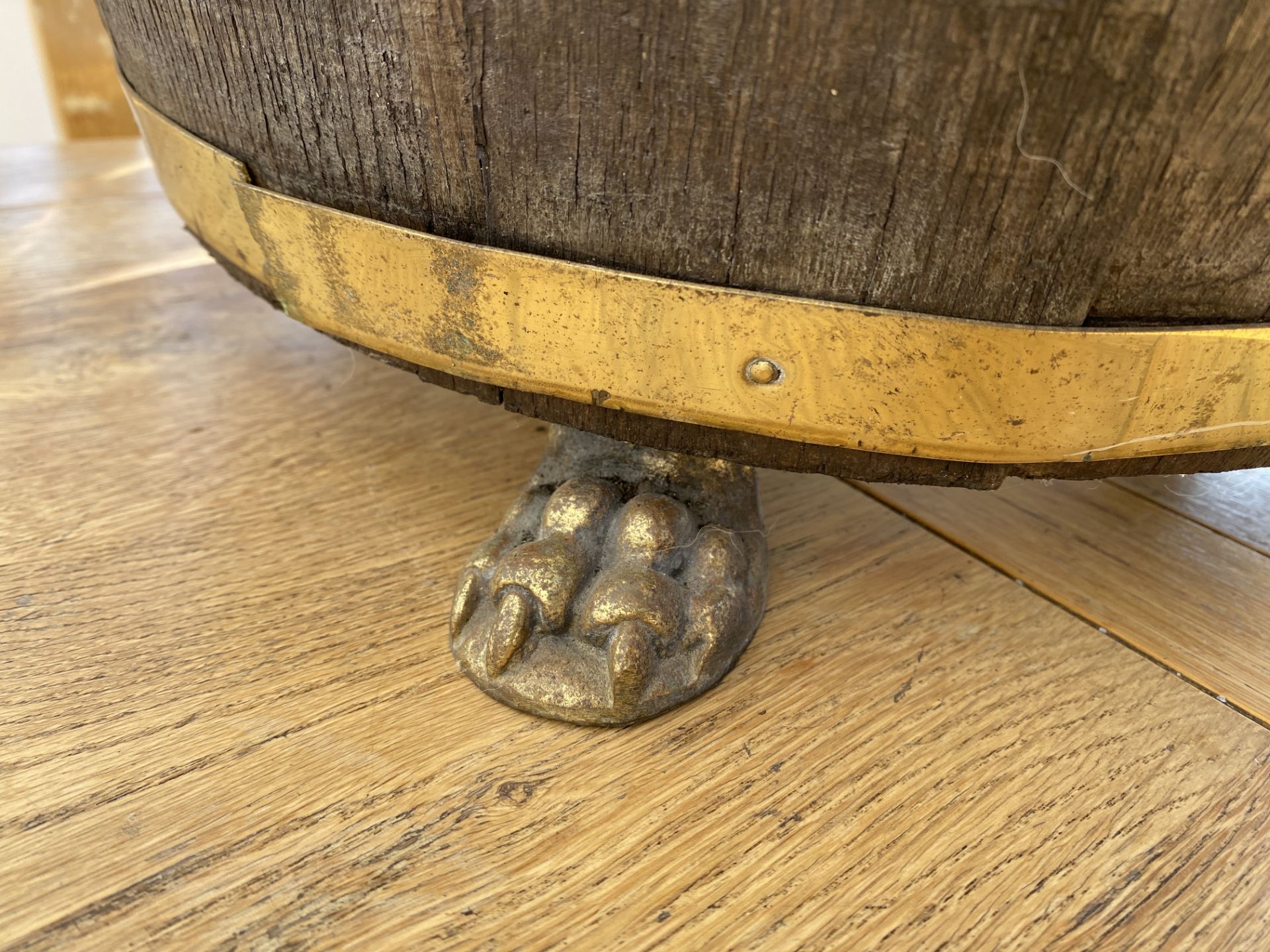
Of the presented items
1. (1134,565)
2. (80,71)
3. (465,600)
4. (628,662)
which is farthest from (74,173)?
(1134,565)

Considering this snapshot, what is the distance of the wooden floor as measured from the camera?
497 millimetres

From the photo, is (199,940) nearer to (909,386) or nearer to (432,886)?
(432,886)


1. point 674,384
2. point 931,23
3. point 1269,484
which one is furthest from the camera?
point 1269,484

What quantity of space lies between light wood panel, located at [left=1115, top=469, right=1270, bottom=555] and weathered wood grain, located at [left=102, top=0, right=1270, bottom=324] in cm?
43

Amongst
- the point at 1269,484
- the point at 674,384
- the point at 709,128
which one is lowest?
the point at 1269,484

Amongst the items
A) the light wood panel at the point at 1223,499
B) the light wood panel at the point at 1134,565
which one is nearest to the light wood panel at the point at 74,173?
the light wood panel at the point at 1134,565

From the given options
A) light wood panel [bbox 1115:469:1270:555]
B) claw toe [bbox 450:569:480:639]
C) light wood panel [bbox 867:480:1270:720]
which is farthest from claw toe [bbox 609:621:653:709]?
light wood panel [bbox 1115:469:1270:555]

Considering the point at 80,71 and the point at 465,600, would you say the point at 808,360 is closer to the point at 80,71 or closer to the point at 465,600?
the point at 465,600

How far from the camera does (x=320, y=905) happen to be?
489 millimetres

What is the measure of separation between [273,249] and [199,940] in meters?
0.41

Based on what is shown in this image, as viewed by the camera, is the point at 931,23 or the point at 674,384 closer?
the point at 931,23

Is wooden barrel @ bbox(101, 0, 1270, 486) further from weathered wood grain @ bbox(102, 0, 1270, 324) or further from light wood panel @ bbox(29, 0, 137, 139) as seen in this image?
light wood panel @ bbox(29, 0, 137, 139)

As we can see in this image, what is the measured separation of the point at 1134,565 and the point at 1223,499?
190 millimetres

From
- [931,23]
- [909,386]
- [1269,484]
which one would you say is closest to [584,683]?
[909,386]
